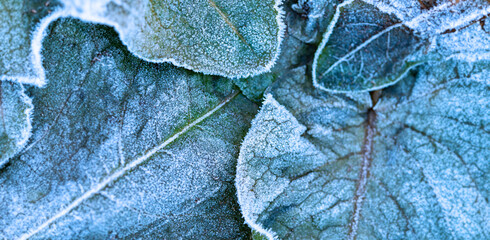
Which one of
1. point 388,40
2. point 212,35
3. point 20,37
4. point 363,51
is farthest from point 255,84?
point 20,37

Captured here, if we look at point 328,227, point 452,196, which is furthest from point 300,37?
point 452,196

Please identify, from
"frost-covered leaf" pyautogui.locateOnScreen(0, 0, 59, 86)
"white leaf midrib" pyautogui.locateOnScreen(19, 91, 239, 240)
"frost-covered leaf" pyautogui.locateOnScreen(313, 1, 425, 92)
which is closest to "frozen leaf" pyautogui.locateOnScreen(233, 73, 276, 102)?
"frost-covered leaf" pyautogui.locateOnScreen(313, 1, 425, 92)

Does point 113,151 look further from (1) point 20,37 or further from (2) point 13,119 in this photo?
(1) point 20,37

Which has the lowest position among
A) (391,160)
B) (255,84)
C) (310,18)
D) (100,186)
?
(391,160)

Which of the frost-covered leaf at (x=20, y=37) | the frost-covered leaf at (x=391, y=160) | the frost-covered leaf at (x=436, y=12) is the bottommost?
the frost-covered leaf at (x=391, y=160)

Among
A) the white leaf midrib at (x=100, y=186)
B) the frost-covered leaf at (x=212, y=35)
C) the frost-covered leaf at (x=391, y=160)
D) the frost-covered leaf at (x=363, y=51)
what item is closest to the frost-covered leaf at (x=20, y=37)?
the frost-covered leaf at (x=212, y=35)

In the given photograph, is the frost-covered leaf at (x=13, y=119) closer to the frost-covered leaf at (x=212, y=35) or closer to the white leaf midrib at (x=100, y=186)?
the white leaf midrib at (x=100, y=186)
